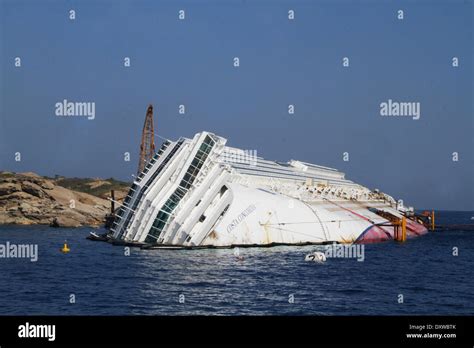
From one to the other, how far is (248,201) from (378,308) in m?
34.8

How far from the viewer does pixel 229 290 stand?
138 ft

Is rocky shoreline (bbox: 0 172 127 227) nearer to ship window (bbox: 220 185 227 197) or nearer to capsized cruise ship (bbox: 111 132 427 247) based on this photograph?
capsized cruise ship (bbox: 111 132 427 247)

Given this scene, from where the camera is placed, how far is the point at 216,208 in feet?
229

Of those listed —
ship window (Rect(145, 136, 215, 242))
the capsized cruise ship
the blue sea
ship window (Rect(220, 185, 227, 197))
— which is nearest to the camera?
the blue sea

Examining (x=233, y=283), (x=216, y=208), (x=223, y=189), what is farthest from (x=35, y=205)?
(x=233, y=283)

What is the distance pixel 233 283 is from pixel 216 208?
2557cm

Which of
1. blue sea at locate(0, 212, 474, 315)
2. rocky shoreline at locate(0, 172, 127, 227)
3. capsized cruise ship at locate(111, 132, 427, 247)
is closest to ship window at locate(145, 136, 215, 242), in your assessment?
capsized cruise ship at locate(111, 132, 427, 247)

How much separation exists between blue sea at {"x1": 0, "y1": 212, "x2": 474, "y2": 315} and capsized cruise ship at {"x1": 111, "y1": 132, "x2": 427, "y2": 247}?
3475 millimetres

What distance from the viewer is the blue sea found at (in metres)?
36.8

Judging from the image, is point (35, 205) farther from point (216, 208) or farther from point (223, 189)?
point (216, 208)

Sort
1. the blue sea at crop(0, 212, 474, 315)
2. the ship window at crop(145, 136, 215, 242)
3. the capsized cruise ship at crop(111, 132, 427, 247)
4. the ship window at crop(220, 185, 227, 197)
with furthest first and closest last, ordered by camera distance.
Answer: the ship window at crop(220, 185, 227, 197), the ship window at crop(145, 136, 215, 242), the capsized cruise ship at crop(111, 132, 427, 247), the blue sea at crop(0, 212, 474, 315)

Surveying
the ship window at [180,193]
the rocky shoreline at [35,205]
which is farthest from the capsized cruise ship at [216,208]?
the rocky shoreline at [35,205]
